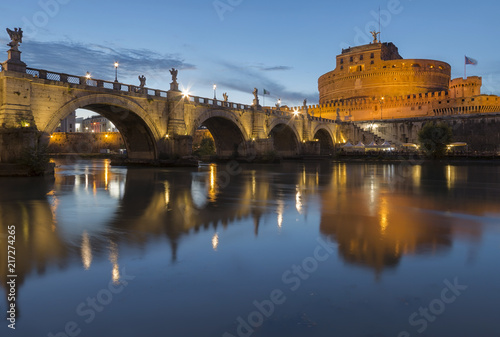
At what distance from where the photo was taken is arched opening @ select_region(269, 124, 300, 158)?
57.2 metres

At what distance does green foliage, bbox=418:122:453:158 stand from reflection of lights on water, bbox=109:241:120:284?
1853 inches

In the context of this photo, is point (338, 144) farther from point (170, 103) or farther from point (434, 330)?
point (434, 330)

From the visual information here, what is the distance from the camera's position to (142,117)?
101 ft

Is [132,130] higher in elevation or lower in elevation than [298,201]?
higher

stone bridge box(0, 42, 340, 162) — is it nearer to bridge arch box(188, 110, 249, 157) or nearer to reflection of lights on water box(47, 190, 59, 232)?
bridge arch box(188, 110, 249, 157)

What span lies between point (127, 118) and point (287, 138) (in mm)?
31765

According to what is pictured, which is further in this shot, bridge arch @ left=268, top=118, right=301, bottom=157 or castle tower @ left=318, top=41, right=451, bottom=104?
castle tower @ left=318, top=41, right=451, bottom=104

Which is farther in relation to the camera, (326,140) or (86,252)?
(326,140)

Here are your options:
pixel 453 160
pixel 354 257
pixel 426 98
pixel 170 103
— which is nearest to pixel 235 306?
pixel 354 257

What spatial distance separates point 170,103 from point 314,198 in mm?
23444

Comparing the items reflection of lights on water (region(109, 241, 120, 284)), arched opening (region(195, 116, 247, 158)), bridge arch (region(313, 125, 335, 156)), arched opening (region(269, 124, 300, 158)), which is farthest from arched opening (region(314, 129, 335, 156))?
reflection of lights on water (region(109, 241, 120, 284))

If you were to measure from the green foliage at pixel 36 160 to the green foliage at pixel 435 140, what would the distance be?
42.9 metres

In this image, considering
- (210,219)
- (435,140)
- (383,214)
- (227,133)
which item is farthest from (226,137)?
(210,219)

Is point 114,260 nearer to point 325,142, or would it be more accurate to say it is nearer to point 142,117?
point 142,117
